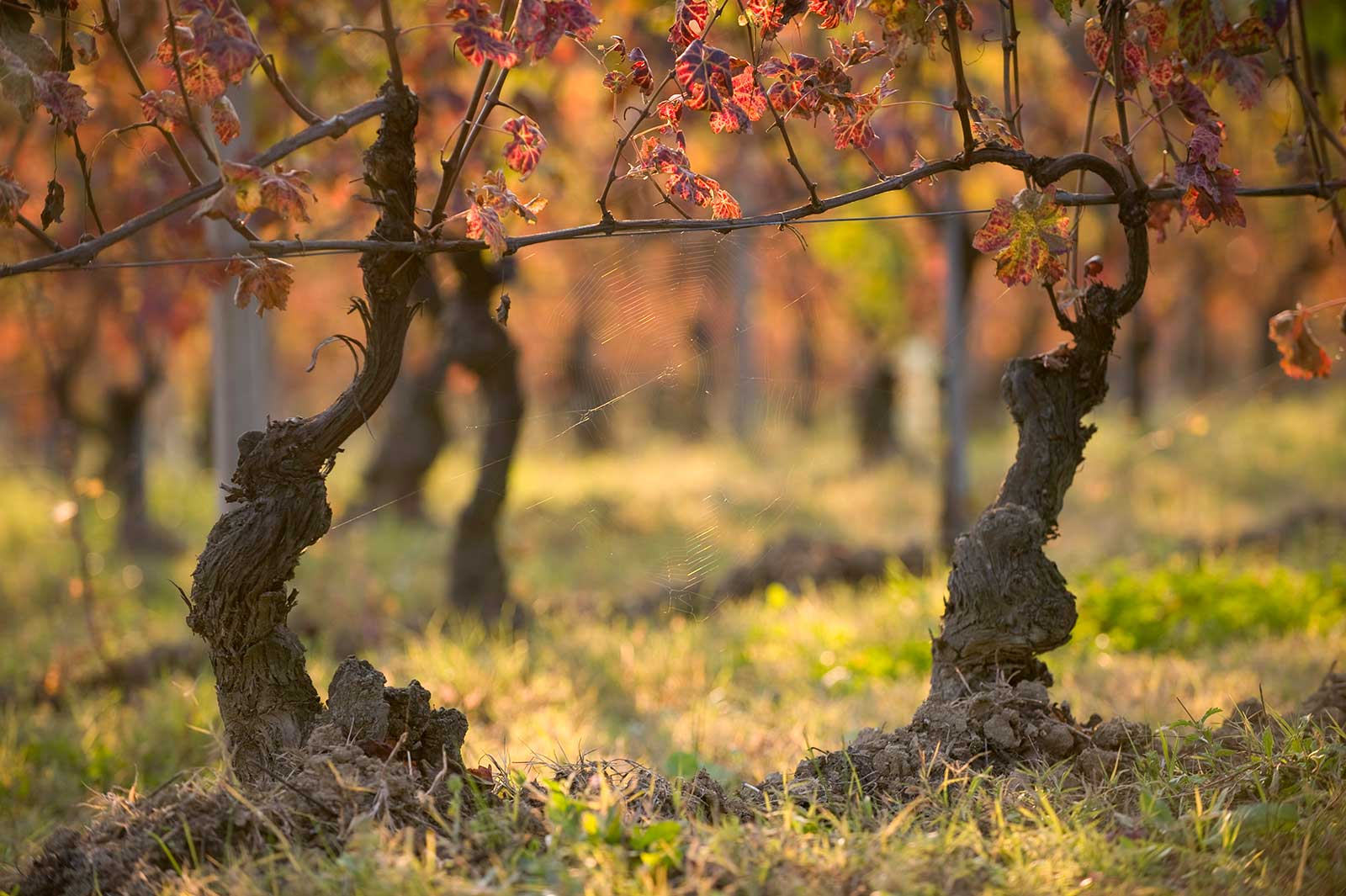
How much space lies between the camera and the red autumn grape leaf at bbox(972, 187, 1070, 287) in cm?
272

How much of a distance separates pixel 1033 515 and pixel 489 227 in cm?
167

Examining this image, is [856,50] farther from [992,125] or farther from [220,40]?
[220,40]

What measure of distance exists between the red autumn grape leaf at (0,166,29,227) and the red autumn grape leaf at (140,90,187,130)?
332mm

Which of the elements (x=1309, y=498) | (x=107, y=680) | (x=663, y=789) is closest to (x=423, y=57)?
(x=107, y=680)

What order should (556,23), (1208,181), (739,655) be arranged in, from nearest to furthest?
(556,23) < (1208,181) < (739,655)

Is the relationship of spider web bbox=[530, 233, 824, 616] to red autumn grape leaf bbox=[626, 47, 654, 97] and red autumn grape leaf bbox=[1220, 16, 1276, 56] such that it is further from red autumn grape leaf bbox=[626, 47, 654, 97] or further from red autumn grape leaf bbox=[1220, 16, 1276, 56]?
red autumn grape leaf bbox=[1220, 16, 1276, 56]

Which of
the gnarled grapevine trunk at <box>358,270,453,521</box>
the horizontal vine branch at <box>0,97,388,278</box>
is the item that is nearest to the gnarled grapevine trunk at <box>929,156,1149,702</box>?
the horizontal vine branch at <box>0,97,388,278</box>

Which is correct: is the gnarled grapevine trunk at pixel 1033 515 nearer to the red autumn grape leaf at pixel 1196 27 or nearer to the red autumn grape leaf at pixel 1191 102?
the red autumn grape leaf at pixel 1191 102

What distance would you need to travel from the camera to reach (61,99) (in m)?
2.56

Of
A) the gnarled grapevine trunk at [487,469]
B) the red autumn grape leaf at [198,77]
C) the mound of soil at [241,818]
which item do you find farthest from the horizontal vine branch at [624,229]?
the gnarled grapevine trunk at [487,469]

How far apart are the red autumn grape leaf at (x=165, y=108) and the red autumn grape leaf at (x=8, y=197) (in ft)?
1.09

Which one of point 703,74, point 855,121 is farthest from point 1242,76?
point 703,74

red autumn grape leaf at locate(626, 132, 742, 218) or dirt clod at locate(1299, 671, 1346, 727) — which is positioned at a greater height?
red autumn grape leaf at locate(626, 132, 742, 218)

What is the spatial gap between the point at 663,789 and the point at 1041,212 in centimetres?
163
